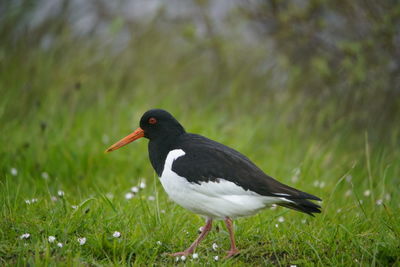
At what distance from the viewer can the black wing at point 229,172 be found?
3.63 meters

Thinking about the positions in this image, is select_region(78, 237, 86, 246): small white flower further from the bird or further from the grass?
the bird

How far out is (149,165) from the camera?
596 centimetres

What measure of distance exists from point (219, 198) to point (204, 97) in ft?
14.0

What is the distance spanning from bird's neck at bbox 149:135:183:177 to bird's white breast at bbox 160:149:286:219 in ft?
1.11

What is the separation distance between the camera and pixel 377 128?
23.1 feet

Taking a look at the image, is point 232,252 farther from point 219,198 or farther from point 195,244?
point 219,198

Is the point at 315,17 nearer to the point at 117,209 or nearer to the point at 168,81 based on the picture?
the point at 168,81

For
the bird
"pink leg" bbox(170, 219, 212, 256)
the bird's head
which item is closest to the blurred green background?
"pink leg" bbox(170, 219, 212, 256)

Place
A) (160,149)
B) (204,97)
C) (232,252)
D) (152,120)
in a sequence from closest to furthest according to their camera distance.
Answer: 1. (232,252)
2. (160,149)
3. (152,120)
4. (204,97)

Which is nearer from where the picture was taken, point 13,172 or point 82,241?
point 82,241

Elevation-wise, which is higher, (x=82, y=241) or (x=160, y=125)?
(x=160, y=125)

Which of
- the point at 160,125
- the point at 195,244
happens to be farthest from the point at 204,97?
the point at 195,244

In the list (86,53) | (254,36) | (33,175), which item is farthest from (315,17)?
(33,175)

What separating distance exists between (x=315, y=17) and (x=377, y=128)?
1932 mm
